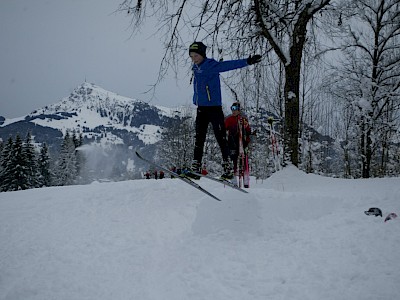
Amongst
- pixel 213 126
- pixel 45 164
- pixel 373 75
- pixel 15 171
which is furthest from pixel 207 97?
pixel 45 164

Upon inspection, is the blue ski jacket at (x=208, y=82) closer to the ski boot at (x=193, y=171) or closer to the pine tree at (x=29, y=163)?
the ski boot at (x=193, y=171)

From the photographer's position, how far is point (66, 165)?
42.8 m

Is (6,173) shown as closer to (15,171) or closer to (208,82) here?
(15,171)

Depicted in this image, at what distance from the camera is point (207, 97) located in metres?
4.82

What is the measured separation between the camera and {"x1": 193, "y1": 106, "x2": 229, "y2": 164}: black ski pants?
487 cm

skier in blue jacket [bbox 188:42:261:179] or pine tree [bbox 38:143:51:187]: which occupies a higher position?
skier in blue jacket [bbox 188:42:261:179]

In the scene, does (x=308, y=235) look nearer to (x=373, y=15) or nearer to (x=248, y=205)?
(x=248, y=205)

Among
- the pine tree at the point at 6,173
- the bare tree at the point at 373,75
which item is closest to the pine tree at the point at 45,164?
the pine tree at the point at 6,173

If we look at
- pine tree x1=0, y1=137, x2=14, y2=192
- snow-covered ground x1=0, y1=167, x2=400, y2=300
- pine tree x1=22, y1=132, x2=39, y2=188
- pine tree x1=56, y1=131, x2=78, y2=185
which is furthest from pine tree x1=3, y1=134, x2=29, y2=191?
snow-covered ground x1=0, y1=167, x2=400, y2=300

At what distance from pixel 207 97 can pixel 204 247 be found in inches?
104

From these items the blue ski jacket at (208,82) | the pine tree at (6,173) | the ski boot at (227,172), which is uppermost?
the blue ski jacket at (208,82)

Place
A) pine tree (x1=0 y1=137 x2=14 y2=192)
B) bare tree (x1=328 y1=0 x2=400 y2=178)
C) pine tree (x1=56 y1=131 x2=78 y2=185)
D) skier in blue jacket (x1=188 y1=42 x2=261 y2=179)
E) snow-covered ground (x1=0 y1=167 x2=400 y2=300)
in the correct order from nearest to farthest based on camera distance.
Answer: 1. snow-covered ground (x1=0 y1=167 x2=400 y2=300)
2. skier in blue jacket (x1=188 y1=42 x2=261 y2=179)
3. bare tree (x1=328 y1=0 x2=400 y2=178)
4. pine tree (x1=0 y1=137 x2=14 y2=192)
5. pine tree (x1=56 y1=131 x2=78 y2=185)

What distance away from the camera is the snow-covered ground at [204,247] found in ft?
7.38

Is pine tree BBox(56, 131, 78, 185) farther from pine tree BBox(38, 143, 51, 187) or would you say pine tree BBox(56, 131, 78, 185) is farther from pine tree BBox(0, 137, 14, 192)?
pine tree BBox(0, 137, 14, 192)
